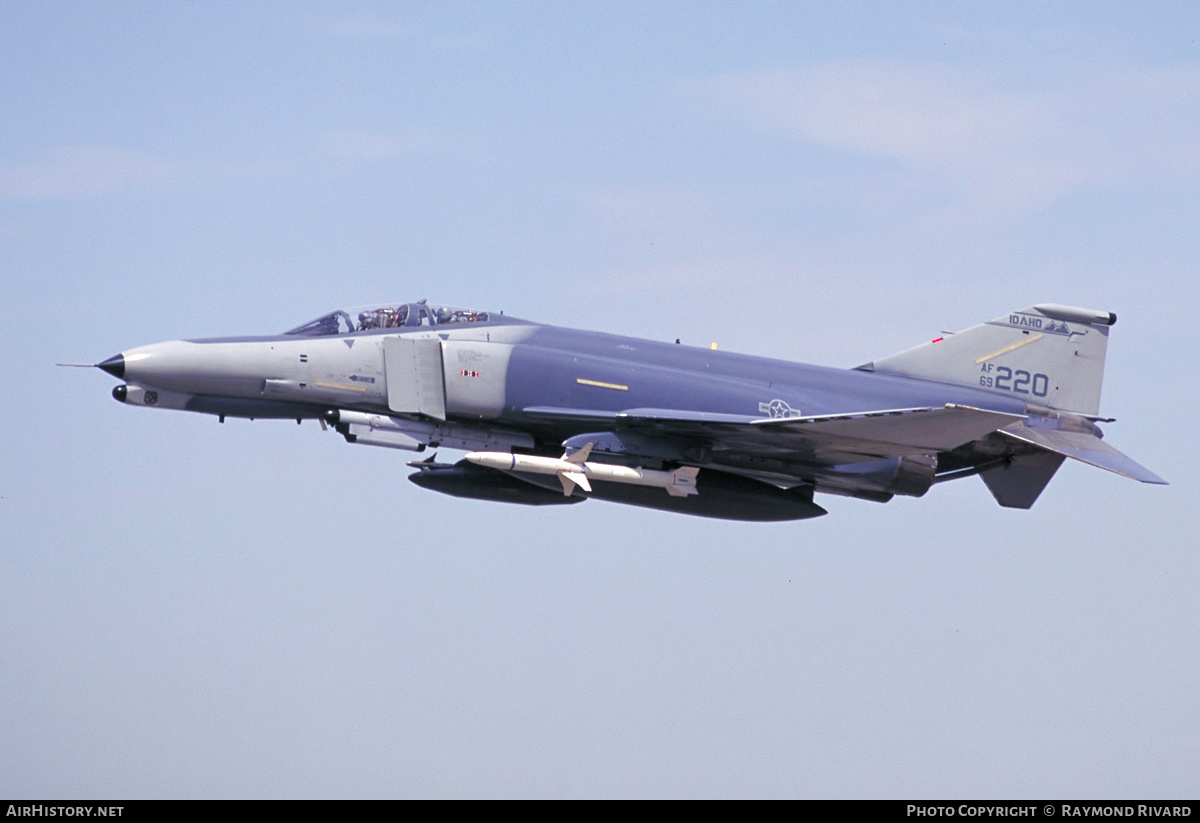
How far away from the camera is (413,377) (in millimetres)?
24297

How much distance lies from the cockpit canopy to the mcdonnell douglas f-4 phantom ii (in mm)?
26

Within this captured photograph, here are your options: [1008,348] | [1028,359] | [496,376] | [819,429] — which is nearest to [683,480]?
[819,429]

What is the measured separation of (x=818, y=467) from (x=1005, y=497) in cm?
356

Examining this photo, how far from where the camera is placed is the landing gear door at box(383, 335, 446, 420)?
24.2m

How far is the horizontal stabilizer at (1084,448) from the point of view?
2530 centimetres

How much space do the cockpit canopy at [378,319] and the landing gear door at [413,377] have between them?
1.64ft

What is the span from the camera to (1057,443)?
2628 cm

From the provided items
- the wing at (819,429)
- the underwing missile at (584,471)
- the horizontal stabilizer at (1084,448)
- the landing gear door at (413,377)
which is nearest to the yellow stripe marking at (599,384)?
the wing at (819,429)

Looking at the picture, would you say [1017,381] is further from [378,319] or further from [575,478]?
[378,319]

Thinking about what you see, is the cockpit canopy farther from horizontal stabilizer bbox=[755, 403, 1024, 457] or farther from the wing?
horizontal stabilizer bbox=[755, 403, 1024, 457]

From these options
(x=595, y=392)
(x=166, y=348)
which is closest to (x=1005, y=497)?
(x=595, y=392)

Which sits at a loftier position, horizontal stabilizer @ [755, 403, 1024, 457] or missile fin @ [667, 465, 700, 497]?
horizontal stabilizer @ [755, 403, 1024, 457]

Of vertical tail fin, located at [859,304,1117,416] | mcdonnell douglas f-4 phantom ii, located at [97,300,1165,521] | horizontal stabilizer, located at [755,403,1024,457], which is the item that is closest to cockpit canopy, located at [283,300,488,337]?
mcdonnell douglas f-4 phantom ii, located at [97,300,1165,521]
